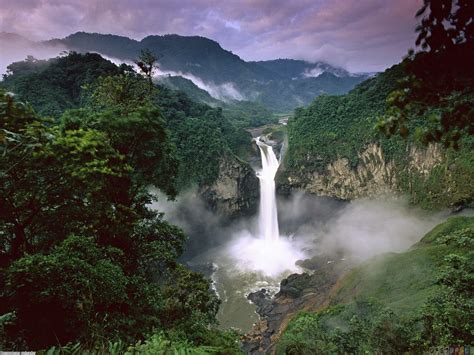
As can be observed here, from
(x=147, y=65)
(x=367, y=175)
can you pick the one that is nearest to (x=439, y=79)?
(x=147, y=65)

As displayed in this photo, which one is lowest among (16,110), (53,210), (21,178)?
(53,210)

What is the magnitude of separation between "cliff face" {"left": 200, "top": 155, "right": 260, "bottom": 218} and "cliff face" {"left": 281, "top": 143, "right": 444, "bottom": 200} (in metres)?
5.79

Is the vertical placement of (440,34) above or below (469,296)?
above

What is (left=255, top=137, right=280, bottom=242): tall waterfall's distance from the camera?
140 ft

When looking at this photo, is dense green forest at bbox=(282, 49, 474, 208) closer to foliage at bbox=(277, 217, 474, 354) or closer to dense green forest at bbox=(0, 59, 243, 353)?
foliage at bbox=(277, 217, 474, 354)

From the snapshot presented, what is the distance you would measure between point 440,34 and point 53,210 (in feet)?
27.5

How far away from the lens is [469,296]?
32.0 feet

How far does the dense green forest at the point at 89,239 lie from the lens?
602cm

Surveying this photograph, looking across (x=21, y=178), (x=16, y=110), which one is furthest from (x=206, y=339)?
(x=16, y=110)

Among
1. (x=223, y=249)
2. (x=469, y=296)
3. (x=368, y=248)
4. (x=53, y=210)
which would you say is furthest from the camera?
(x=223, y=249)

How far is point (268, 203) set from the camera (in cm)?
4456

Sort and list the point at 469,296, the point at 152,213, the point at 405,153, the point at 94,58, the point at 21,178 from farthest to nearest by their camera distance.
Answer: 1. the point at 94,58
2. the point at 405,153
3. the point at 152,213
4. the point at 469,296
5. the point at 21,178

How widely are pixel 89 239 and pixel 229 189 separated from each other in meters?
35.0

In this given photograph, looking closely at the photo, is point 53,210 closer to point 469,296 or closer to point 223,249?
point 469,296
